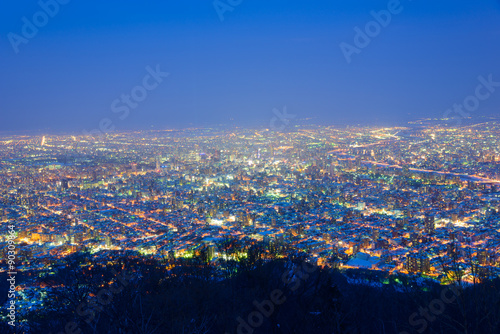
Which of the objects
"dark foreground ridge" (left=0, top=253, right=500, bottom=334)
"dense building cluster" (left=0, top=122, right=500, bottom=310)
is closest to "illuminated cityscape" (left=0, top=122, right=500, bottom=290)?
"dense building cluster" (left=0, top=122, right=500, bottom=310)

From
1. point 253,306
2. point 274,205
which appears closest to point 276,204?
point 274,205


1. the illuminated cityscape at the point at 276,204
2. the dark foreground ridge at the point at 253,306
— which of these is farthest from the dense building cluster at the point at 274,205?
the dark foreground ridge at the point at 253,306

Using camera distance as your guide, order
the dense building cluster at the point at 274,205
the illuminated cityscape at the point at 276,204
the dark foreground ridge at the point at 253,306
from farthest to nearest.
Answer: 1. the illuminated cityscape at the point at 276,204
2. the dense building cluster at the point at 274,205
3. the dark foreground ridge at the point at 253,306

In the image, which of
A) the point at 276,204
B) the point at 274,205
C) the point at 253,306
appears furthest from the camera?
the point at 276,204

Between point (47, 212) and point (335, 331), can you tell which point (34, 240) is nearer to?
point (47, 212)

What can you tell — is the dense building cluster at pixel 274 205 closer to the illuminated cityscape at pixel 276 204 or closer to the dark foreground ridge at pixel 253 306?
the illuminated cityscape at pixel 276 204

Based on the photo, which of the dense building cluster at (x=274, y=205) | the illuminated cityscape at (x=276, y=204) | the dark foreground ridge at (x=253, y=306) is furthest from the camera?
the illuminated cityscape at (x=276, y=204)

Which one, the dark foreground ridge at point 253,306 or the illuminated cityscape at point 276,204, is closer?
the dark foreground ridge at point 253,306

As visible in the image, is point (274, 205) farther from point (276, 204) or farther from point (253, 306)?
point (253, 306)

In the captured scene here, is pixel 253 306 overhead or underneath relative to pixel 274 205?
overhead

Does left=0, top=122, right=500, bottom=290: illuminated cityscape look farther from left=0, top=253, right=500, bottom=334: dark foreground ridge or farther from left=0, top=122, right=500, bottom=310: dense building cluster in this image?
left=0, top=253, right=500, bottom=334: dark foreground ridge

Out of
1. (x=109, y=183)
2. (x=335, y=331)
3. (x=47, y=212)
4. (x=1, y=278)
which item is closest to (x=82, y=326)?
(x=335, y=331)
